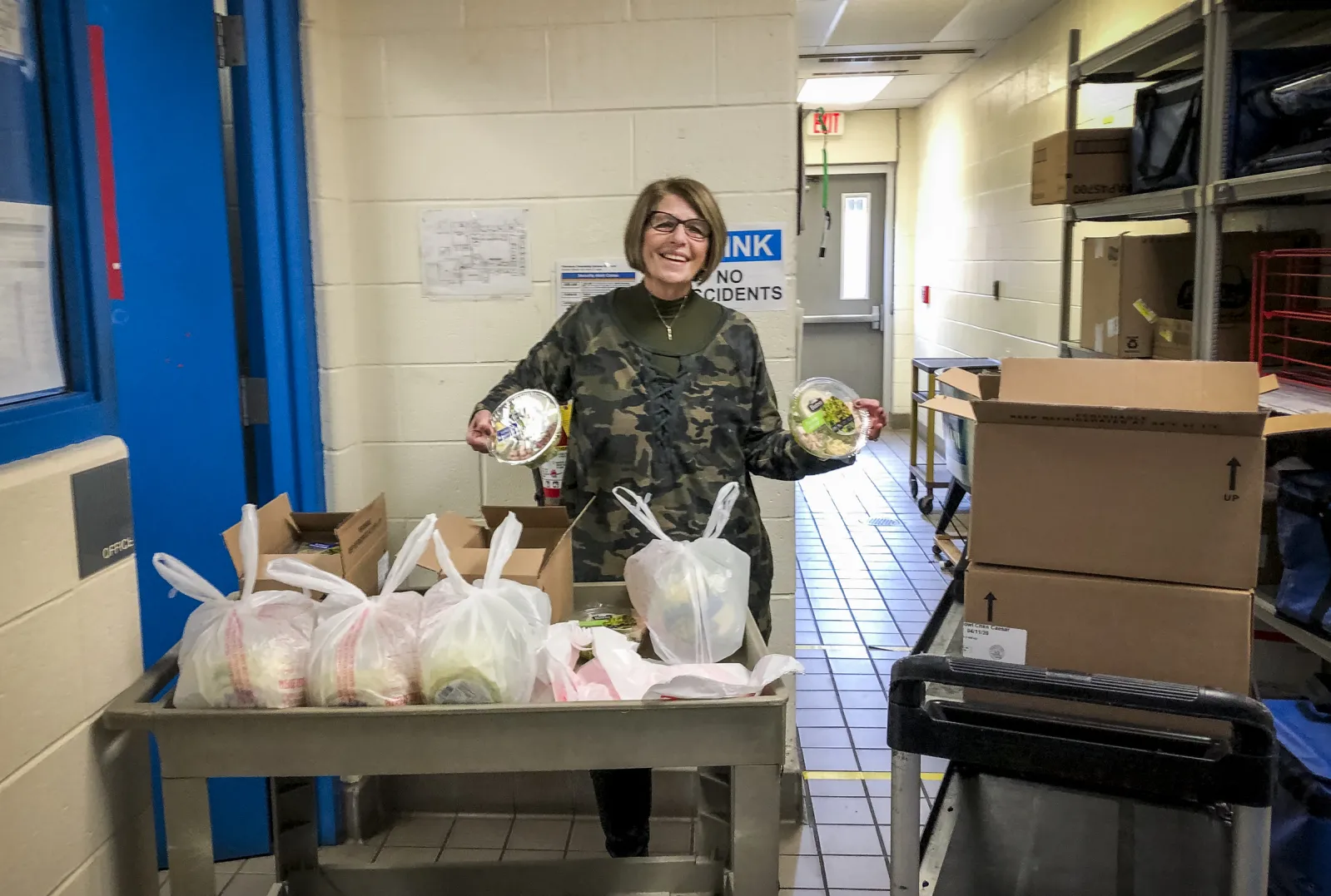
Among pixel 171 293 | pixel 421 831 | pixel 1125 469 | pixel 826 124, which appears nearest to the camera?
pixel 1125 469

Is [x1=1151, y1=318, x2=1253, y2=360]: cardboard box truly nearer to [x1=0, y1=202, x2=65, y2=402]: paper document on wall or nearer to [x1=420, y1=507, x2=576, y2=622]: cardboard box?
[x1=420, y1=507, x2=576, y2=622]: cardboard box

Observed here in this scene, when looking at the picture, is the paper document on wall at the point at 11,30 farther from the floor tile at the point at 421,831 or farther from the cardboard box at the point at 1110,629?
the floor tile at the point at 421,831

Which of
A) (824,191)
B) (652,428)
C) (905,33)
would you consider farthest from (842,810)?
(824,191)

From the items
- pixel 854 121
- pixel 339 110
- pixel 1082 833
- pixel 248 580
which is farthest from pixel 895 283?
pixel 248 580

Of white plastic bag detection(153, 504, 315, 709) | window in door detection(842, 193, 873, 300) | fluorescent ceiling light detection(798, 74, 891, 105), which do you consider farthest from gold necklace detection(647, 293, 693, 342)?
window in door detection(842, 193, 873, 300)

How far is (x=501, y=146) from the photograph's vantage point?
8.35 feet

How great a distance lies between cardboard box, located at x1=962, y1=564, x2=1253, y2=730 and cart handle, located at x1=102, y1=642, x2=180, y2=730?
1.11m

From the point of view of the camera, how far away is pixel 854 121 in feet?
27.6

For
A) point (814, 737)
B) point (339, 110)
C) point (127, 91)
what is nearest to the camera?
point (127, 91)

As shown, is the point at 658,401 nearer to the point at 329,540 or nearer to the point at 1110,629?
the point at 329,540

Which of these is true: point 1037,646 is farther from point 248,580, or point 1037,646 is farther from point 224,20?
point 224,20

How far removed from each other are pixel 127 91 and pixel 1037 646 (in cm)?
208

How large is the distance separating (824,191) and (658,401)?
6428 millimetres

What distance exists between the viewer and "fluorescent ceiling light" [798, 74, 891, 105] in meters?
6.94
